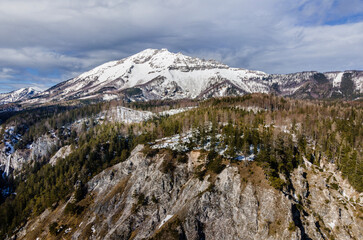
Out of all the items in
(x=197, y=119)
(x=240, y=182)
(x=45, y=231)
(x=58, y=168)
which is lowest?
(x=45, y=231)

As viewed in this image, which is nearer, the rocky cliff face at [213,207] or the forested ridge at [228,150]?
the rocky cliff face at [213,207]

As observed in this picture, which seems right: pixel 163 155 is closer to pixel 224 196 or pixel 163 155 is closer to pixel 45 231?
pixel 224 196

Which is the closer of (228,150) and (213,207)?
(213,207)

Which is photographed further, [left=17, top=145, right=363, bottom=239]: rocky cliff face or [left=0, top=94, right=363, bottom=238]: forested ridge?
[left=0, top=94, right=363, bottom=238]: forested ridge

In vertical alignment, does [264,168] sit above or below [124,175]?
above

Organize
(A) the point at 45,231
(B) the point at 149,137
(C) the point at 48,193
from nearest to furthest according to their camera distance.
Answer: (A) the point at 45,231 → (C) the point at 48,193 → (B) the point at 149,137

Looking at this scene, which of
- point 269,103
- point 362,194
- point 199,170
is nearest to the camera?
point 362,194

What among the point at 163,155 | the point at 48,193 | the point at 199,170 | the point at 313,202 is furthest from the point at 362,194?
the point at 48,193

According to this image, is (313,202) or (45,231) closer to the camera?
(313,202)
